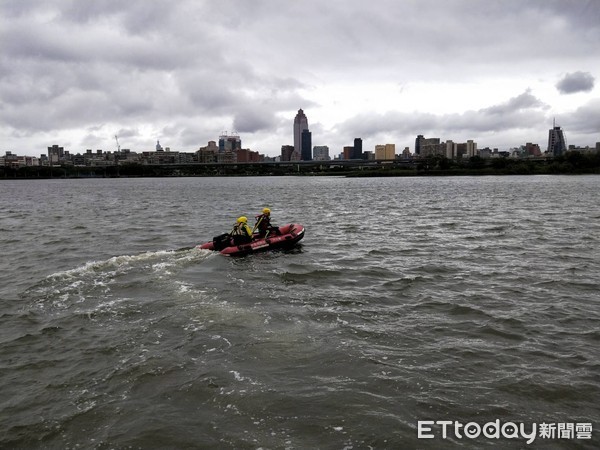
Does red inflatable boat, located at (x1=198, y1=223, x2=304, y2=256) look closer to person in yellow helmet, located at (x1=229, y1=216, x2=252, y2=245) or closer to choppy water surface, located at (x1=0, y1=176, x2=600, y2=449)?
person in yellow helmet, located at (x1=229, y1=216, x2=252, y2=245)

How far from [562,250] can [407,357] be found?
47.8 ft

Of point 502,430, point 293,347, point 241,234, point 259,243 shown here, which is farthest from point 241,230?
point 502,430

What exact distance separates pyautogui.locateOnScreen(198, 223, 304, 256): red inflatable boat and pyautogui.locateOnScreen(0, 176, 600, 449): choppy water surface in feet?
2.08

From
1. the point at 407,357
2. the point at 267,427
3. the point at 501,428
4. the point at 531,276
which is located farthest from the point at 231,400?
the point at 531,276

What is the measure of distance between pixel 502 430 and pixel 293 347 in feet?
14.2

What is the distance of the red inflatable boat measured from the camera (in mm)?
20163

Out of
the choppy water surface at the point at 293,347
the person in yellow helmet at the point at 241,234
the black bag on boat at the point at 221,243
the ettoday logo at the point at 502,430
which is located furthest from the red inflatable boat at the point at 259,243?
the ettoday logo at the point at 502,430

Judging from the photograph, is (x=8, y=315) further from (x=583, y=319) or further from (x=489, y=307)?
(x=583, y=319)

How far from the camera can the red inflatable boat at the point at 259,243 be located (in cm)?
2016

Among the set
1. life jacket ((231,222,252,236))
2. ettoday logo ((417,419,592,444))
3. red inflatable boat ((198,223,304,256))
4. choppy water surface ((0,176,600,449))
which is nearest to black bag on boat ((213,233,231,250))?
red inflatable boat ((198,223,304,256))

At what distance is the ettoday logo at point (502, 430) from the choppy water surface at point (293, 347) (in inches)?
4.8

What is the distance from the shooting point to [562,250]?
20297 mm

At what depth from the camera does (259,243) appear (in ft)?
69.1

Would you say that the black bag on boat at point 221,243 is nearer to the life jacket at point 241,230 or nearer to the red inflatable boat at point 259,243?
the red inflatable boat at point 259,243
